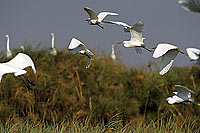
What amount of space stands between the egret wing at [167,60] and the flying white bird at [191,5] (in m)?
0.24

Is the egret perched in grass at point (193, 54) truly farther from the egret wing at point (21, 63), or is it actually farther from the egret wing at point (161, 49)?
the egret wing at point (21, 63)

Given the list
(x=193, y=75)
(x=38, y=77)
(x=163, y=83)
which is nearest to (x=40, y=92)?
(x=38, y=77)

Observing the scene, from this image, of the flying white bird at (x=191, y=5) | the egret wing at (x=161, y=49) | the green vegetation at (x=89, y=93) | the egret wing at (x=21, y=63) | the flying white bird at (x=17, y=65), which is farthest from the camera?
the green vegetation at (x=89, y=93)

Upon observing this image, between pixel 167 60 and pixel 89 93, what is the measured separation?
3383 millimetres

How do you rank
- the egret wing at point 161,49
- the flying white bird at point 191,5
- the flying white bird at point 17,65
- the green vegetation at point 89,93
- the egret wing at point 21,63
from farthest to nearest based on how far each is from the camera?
the green vegetation at point 89,93
the egret wing at point 21,63
the flying white bird at point 17,65
the egret wing at point 161,49
the flying white bird at point 191,5

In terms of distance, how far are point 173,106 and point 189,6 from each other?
367cm

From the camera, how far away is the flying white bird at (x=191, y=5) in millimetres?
948


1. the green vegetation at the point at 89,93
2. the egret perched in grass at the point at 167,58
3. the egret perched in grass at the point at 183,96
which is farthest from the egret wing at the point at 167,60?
the green vegetation at the point at 89,93

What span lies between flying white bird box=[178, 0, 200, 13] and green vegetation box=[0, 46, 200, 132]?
2.86m

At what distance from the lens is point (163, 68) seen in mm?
1181

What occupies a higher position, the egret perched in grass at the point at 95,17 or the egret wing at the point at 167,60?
the egret perched in grass at the point at 95,17

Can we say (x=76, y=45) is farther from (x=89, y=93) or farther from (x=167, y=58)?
(x=89, y=93)

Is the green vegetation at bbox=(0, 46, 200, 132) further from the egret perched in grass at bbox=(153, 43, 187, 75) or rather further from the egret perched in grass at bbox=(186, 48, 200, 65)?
the egret perched in grass at bbox=(186, 48, 200, 65)

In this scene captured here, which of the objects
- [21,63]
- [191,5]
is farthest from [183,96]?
[21,63]
